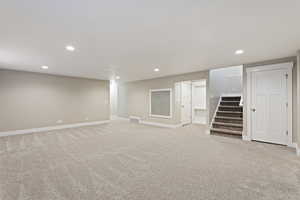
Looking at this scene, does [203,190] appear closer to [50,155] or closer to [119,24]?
[119,24]

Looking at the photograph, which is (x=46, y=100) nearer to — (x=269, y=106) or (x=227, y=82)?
(x=269, y=106)

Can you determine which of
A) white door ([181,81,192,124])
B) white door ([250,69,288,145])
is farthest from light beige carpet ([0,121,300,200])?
white door ([181,81,192,124])

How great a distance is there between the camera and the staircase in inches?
184

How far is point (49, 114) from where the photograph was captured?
5676 millimetres

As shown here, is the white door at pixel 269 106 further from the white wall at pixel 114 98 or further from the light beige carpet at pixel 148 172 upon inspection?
the white wall at pixel 114 98

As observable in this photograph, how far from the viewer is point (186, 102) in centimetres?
675

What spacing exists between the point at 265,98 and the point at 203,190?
3.64 m

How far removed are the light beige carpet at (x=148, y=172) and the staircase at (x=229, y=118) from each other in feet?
3.33

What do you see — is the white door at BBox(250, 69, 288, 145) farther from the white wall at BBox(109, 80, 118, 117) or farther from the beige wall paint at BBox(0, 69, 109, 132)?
the white wall at BBox(109, 80, 118, 117)

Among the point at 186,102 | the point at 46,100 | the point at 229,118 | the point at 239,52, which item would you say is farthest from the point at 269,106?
the point at 46,100

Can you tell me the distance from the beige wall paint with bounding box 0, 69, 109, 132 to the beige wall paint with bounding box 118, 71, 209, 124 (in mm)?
1429

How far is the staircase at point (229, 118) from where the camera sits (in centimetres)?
468

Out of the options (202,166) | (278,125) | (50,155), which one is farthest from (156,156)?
(278,125)

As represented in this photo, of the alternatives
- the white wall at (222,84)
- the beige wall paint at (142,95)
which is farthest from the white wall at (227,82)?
the beige wall paint at (142,95)
